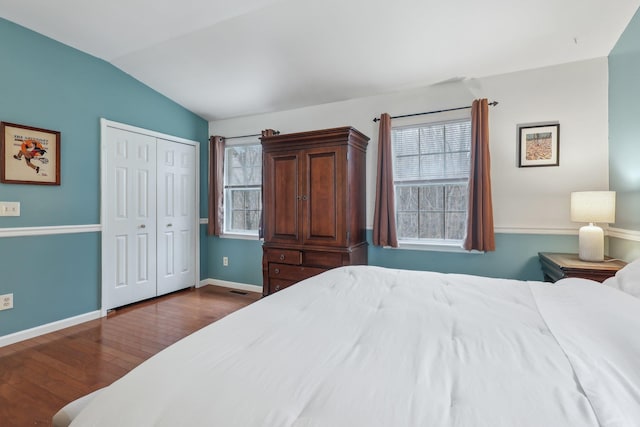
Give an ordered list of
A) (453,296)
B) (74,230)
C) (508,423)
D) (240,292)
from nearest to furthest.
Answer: (508,423) < (453,296) < (74,230) < (240,292)

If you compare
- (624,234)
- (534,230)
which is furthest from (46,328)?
(624,234)

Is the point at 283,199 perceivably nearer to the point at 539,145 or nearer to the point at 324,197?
the point at 324,197

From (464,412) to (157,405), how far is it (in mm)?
631

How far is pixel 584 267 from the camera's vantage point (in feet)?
6.75

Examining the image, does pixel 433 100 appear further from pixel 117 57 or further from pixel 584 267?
pixel 117 57

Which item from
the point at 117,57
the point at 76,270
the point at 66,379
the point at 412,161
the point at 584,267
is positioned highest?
the point at 117,57

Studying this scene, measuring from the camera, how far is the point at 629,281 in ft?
4.12

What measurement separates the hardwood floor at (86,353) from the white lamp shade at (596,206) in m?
3.34

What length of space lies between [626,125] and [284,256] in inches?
116

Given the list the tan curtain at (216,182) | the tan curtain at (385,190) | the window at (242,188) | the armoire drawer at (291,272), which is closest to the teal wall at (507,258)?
the tan curtain at (385,190)

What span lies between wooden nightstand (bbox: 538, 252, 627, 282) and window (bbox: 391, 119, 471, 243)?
0.77 m

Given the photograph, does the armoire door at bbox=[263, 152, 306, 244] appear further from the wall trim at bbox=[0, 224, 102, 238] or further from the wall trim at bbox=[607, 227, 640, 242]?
the wall trim at bbox=[607, 227, 640, 242]

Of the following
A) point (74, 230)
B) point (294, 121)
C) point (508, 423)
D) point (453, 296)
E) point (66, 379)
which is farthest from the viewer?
point (294, 121)

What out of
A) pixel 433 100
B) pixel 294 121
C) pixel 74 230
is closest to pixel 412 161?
pixel 433 100
